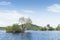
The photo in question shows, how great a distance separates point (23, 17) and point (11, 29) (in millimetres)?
8257

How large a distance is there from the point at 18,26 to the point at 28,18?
16.4ft

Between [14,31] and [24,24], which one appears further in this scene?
[14,31]

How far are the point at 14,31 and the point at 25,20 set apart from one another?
6.94m

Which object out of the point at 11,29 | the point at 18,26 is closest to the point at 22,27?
the point at 18,26

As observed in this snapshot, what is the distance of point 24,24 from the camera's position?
64.0 m

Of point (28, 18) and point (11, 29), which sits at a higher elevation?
point (28, 18)

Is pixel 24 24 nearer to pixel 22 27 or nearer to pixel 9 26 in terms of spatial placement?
pixel 22 27

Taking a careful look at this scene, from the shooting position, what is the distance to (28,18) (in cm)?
6456

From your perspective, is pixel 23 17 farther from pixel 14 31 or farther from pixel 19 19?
pixel 14 31

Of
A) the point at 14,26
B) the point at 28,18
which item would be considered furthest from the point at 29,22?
the point at 14,26

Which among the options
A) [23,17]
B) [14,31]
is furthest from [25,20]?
[14,31]

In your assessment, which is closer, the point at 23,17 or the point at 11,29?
the point at 23,17

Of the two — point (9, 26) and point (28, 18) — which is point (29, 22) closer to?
point (28, 18)

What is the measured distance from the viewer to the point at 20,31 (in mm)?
66438
